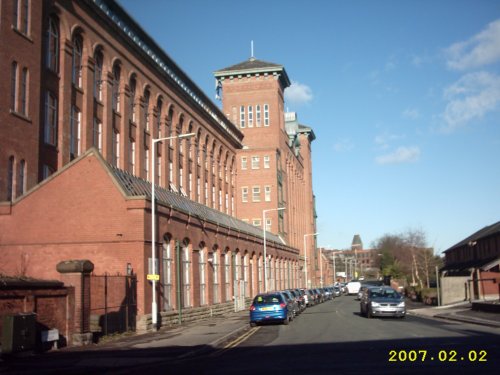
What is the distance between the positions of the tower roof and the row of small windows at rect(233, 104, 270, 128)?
456cm

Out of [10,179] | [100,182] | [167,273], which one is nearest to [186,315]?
[167,273]

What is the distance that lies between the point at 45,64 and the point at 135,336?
17215mm

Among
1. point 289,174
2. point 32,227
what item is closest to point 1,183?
point 32,227

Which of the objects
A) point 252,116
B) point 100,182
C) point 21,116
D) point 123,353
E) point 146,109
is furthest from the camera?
point 252,116

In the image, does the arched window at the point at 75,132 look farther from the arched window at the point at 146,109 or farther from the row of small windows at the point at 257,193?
the row of small windows at the point at 257,193

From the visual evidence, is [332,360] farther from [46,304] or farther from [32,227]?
[32,227]

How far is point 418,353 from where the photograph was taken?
572 inches

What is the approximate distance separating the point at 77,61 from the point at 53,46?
2.97 metres

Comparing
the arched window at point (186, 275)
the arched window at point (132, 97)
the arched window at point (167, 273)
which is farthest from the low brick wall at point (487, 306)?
the arched window at point (132, 97)

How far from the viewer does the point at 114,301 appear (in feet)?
79.6

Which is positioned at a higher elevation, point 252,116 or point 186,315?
point 252,116

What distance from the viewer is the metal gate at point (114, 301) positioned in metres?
22.6

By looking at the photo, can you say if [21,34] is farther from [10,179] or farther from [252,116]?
[252,116]

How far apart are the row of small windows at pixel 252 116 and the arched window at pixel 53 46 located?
46.9 metres
